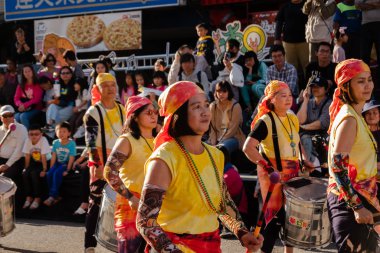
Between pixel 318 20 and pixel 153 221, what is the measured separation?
23.0 feet

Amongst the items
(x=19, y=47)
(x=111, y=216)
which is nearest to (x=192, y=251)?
(x=111, y=216)

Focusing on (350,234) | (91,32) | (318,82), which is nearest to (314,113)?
(318,82)

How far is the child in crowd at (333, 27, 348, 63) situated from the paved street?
3.58 meters

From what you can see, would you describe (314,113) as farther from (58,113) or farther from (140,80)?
(58,113)

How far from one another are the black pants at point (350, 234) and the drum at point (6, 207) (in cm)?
356

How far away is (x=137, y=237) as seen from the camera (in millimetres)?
4727

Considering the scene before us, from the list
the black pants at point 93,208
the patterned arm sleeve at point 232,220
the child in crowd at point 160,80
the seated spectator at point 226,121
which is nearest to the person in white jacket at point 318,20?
the seated spectator at point 226,121

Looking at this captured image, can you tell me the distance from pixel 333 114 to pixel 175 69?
603cm

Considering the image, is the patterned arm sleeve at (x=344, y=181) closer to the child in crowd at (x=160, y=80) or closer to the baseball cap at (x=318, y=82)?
the baseball cap at (x=318, y=82)

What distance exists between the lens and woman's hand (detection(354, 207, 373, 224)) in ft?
12.6

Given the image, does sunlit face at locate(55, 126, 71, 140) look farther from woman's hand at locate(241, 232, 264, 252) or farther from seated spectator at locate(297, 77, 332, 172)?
woman's hand at locate(241, 232, 264, 252)

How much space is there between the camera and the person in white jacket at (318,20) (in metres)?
9.32

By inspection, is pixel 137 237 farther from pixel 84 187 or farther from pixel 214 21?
pixel 214 21

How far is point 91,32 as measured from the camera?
14727 mm
